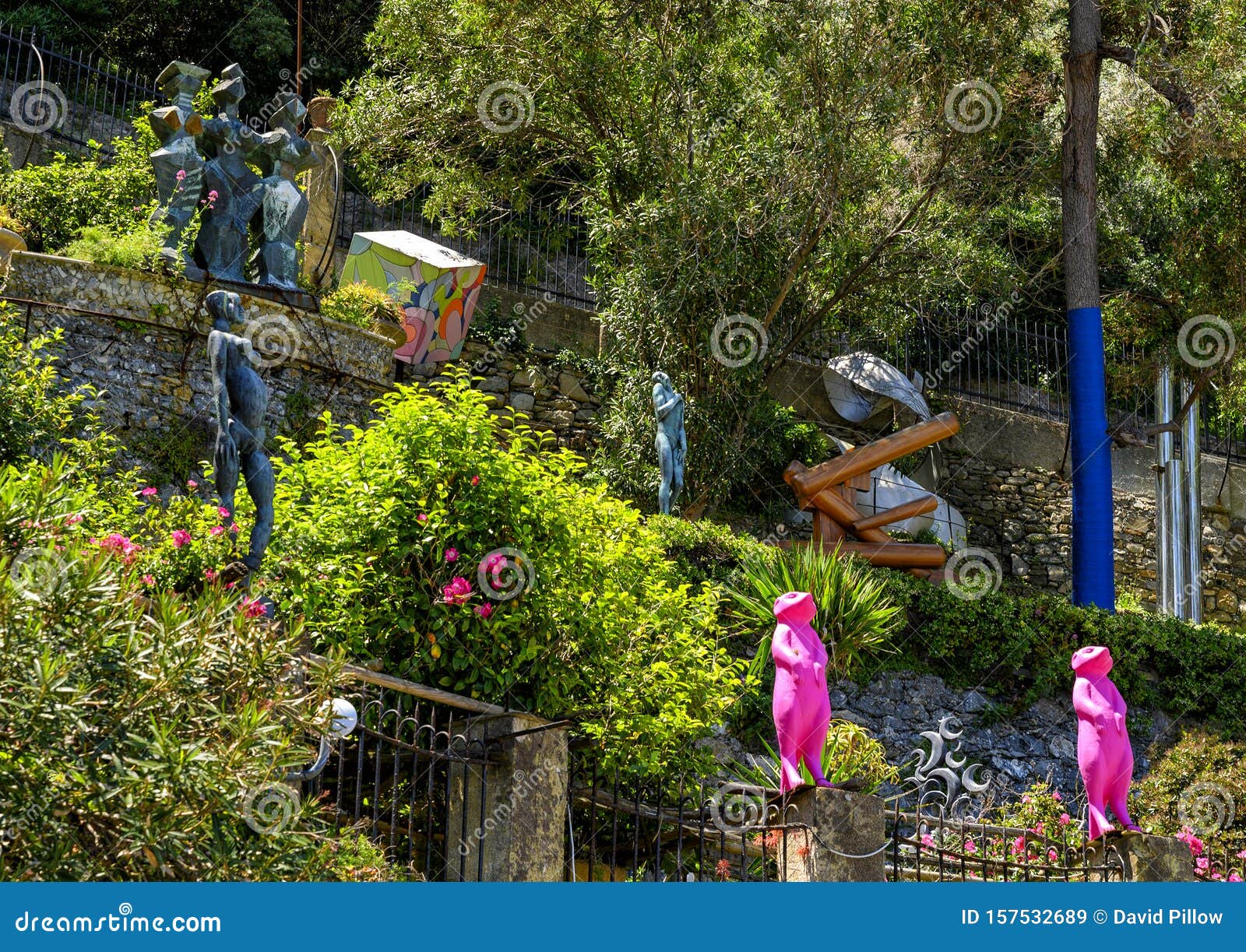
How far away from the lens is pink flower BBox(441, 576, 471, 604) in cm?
790

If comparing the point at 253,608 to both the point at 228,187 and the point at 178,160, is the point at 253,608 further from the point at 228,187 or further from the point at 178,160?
the point at 178,160

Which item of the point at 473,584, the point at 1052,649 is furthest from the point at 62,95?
the point at 1052,649

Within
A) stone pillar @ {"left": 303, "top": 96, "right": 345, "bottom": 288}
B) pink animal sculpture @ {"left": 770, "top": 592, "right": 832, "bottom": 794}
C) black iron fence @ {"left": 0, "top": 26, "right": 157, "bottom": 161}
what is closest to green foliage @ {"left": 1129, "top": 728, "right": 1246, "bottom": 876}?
pink animal sculpture @ {"left": 770, "top": 592, "right": 832, "bottom": 794}

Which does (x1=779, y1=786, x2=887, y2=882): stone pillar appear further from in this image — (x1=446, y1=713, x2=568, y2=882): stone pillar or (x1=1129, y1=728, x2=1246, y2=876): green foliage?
(x1=1129, y1=728, x2=1246, y2=876): green foliage

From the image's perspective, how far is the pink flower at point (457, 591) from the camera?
790 cm

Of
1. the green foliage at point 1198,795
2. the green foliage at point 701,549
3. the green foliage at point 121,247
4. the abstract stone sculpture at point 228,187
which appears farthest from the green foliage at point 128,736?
the green foliage at point 1198,795

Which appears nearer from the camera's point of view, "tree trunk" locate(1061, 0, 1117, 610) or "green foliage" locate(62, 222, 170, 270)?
"green foliage" locate(62, 222, 170, 270)

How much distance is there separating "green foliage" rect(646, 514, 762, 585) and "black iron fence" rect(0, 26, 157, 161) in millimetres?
7895

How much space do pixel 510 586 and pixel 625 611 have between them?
2.75 feet

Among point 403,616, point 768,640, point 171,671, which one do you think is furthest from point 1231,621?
point 171,671

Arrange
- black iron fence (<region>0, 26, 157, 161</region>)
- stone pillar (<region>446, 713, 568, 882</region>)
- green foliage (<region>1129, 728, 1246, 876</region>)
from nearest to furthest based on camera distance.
A: stone pillar (<region>446, 713, 568, 882</region>) < green foliage (<region>1129, 728, 1246, 876</region>) < black iron fence (<region>0, 26, 157, 161</region>)

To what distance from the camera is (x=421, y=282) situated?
49.0 feet

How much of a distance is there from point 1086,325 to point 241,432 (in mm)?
11464

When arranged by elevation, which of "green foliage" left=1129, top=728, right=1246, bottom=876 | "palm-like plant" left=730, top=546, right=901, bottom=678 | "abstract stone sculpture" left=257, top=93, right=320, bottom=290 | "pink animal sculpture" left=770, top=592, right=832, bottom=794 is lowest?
"green foliage" left=1129, top=728, right=1246, bottom=876
